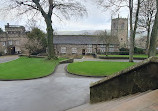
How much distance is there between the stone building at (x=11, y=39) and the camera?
143ft

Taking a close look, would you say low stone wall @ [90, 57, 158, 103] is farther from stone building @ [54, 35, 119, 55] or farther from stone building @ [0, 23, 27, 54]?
stone building @ [0, 23, 27, 54]

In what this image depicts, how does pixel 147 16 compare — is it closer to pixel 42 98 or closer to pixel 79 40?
pixel 79 40

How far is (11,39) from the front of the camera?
1761 inches

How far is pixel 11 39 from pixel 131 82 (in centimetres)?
4858

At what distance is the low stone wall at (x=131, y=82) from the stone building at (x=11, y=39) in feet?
142

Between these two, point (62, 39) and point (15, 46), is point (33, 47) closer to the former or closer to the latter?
point (62, 39)

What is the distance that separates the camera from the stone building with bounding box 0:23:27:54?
1718 inches

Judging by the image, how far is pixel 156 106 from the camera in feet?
7.44

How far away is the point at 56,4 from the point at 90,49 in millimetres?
21114

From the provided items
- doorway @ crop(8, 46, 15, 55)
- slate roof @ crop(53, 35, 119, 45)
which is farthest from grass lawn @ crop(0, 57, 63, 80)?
doorway @ crop(8, 46, 15, 55)

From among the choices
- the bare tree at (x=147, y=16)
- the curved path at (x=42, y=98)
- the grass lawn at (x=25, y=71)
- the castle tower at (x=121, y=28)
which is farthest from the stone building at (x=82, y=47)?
the curved path at (x=42, y=98)

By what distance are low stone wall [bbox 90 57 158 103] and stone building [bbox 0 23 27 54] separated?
43.2 meters

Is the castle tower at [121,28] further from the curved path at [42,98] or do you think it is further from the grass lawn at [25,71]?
the curved path at [42,98]

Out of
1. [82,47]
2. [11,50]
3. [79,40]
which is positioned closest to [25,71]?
[82,47]
